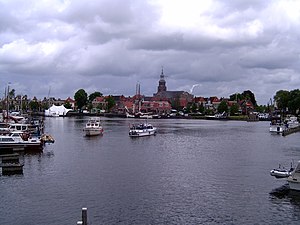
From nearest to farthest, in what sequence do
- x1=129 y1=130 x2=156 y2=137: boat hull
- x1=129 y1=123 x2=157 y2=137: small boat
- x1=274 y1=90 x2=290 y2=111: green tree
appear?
x1=129 y1=130 x2=156 y2=137: boat hull
x1=129 y1=123 x2=157 y2=137: small boat
x1=274 y1=90 x2=290 y2=111: green tree

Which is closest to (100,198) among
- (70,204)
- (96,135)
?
(70,204)

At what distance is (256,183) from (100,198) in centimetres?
1383

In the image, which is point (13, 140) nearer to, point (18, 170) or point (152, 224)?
point (18, 170)

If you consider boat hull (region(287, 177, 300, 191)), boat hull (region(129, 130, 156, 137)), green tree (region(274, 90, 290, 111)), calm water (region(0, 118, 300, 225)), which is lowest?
calm water (region(0, 118, 300, 225))

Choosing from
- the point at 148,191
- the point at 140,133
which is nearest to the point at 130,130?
the point at 140,133

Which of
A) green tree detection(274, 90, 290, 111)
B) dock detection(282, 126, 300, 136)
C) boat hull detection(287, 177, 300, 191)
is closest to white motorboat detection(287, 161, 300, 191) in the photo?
boat hull detection(287, 177, 300, 191)

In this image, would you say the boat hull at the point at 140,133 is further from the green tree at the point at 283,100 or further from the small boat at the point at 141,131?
the green tree at the point at 283,100

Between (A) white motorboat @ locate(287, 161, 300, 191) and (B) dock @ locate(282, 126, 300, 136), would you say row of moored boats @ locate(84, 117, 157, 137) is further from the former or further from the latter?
(A) white motorboat @ locate(287, 161, 300, 191)

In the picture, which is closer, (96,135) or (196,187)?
(196,187)

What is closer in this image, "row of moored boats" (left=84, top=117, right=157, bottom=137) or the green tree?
"row of moored boats" (left=84, top=117, right=157, bottom=137)

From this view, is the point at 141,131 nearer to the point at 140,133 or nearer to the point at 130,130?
the point at 140,133

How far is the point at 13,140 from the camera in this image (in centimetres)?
5253

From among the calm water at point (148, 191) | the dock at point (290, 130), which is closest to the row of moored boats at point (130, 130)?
the dock at point (290, 130)

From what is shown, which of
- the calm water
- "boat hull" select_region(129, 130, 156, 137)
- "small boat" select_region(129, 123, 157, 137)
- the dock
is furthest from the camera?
the dock
